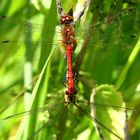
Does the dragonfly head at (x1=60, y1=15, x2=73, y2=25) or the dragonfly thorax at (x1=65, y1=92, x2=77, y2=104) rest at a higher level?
the dragonfly head at (x1=60, y1=15, x2=73, y2=25)

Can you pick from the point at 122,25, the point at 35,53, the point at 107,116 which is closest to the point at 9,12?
the point at 35,53

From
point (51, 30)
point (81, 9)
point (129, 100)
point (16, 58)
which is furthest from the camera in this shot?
point (16, 58)

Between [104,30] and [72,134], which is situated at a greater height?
[104,30]

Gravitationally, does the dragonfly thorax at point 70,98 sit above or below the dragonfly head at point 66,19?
below

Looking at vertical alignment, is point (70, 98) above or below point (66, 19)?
below

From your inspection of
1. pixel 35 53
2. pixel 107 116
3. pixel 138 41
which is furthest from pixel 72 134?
pixel 138 41

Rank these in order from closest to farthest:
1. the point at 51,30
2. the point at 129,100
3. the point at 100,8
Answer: the point at 100,8, the point at 51,30, the point at 129,100

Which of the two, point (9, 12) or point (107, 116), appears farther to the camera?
point (9, 12)

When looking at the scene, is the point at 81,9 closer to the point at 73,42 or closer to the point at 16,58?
the point at 73,42

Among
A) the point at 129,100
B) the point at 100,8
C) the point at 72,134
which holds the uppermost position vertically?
the point at 100,8
